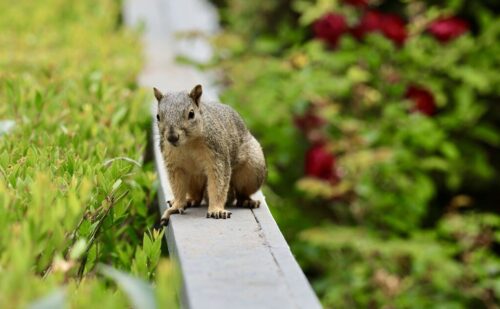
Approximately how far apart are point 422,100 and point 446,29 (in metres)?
→ 0.58

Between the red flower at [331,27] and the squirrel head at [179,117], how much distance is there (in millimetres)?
3888

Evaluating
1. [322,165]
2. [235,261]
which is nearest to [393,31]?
[322,165]

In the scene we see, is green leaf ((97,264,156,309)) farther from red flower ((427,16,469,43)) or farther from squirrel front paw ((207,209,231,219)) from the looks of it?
red flower ((427,16,469,43))

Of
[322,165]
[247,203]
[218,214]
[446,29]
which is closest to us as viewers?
[218,214]

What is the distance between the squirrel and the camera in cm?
357

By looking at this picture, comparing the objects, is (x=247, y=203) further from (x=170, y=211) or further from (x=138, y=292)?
(x=138, y=292)

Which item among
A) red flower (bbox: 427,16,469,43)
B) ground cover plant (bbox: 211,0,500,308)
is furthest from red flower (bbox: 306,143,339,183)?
red flower (bbox: 427,16,469,43)

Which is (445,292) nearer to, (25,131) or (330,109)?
(330,109)

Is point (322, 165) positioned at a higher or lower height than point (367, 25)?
lower

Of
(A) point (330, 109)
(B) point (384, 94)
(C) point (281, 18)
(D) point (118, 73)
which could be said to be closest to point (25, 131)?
(D) point (118, 73)

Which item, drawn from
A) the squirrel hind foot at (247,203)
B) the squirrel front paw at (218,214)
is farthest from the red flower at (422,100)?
the squirrel front paw at (218,214)

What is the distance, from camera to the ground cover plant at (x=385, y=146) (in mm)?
6277

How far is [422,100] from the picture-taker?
277 inches

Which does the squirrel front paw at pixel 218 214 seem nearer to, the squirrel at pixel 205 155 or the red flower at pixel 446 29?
the squirrel at pixel 205 155
